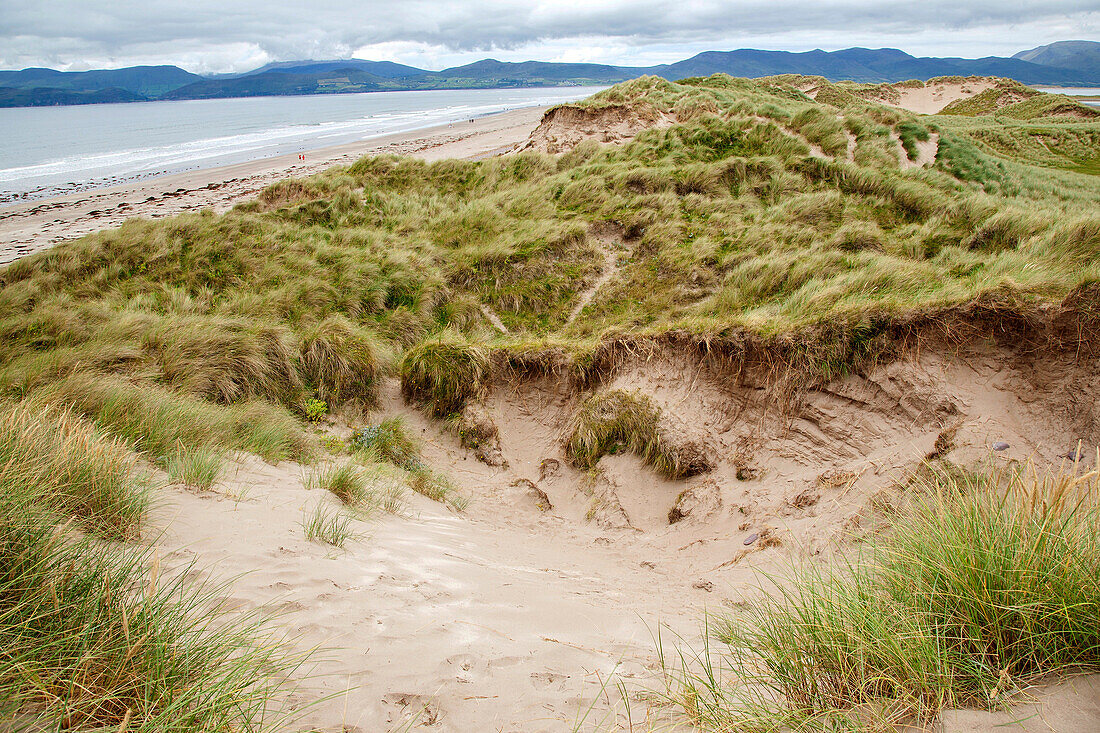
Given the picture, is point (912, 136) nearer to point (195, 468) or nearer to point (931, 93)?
point (195, 468)

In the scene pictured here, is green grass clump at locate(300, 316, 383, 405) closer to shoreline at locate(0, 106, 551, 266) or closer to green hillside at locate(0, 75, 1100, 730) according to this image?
green hillside at locate(0, 75, 1100, 730)

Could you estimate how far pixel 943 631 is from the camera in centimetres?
202

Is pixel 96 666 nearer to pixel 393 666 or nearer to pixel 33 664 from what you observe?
pixel 33 664

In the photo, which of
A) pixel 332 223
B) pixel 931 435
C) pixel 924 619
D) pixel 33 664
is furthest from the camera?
pixel 332 223

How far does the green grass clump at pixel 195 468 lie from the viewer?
395 cm

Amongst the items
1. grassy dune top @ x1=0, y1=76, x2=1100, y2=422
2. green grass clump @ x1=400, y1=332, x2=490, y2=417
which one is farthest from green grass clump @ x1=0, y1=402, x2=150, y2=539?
green grass clump @ x1=400, y1=332, x2=490, y2=417

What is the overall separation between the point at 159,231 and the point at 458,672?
500 inches

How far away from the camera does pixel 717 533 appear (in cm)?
491

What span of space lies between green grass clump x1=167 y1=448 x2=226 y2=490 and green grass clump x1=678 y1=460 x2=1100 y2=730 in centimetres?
366

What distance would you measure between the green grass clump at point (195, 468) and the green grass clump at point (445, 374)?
336cm

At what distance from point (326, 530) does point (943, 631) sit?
3489 millimetres

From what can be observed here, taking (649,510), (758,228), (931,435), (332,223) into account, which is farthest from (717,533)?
(332,223)

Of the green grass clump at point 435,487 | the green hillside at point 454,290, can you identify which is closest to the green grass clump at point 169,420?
the green hillside at point 454,290

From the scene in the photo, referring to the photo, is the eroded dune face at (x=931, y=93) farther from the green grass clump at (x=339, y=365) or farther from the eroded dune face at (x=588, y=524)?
the green grass clump at (x=339, y=365)
